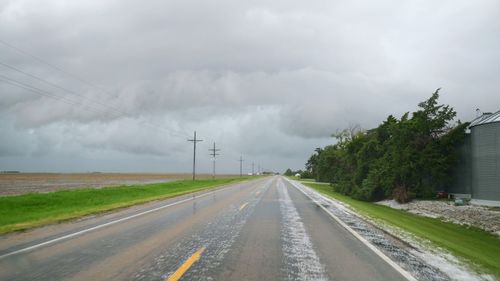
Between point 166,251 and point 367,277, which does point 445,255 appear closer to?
point 367,277

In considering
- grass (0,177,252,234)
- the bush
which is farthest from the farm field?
the bush

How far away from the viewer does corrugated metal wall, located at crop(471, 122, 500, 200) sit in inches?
1255

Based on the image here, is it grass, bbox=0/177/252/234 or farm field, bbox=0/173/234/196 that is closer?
grass, bbox=0/177/252/234

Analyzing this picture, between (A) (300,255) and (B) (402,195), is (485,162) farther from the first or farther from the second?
(A) (300,255)

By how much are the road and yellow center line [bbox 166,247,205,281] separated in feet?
0.05

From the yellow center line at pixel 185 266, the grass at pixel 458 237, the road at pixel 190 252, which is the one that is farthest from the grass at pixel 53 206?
the grass at pixel 458 237

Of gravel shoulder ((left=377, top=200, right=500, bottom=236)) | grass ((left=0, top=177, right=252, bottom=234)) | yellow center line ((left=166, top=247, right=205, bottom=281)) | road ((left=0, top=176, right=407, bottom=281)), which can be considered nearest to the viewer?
yellow center line ((left=166, top=247, right=205, bottom=281))

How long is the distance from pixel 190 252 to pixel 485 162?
99.7 feet

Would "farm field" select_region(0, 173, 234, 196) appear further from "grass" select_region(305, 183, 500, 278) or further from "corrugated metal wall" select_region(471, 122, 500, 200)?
"corrugated metal wall" select_region(471, 122, 500, 200)

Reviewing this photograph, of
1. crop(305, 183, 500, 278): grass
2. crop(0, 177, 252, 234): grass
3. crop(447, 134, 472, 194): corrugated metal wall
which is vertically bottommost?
crop(305, 183, 500, 278): grass

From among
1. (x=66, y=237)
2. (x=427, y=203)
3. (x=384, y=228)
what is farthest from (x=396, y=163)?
(x=66, y=237)

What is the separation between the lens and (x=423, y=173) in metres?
41.5

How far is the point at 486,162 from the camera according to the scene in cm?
3325

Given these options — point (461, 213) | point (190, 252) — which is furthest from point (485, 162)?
point (190, 252)
